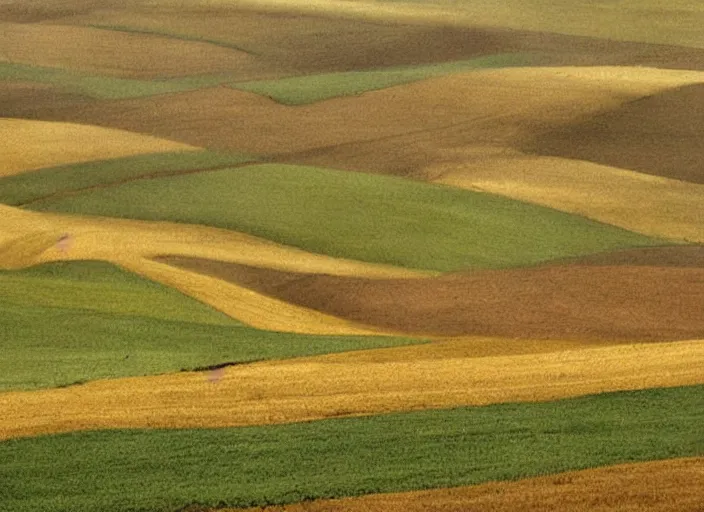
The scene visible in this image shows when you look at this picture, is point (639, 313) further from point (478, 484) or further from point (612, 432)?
point (478, 484)

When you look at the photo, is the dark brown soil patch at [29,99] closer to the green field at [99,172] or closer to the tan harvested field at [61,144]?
the tan harvested field at [61,144]

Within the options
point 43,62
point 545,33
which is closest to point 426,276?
point 43,62

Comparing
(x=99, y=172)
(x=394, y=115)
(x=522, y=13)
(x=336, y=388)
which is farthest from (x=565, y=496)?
(x=522, y=13)

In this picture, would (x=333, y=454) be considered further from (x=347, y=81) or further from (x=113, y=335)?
(x=347, y=81)

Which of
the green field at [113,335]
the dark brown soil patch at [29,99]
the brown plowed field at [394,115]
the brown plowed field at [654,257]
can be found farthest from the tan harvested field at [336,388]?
the dark brown soil patch at [29,99]

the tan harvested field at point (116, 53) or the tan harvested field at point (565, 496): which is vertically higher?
the tan harvested field at point (565, 496)

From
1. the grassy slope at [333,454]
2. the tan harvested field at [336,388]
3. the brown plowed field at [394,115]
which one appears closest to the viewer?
the grassy slope at [333,454]
